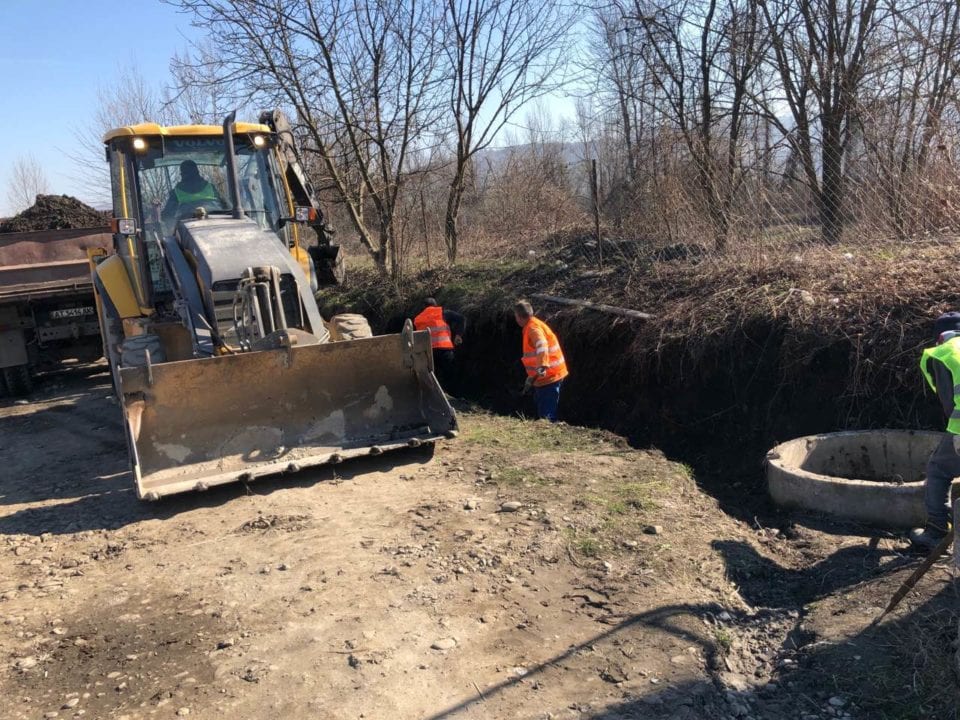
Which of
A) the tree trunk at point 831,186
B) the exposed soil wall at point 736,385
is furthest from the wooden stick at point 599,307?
the tree trunk at point 831,186

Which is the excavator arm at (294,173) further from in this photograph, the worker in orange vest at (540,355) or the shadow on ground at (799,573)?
the shadow on ground at (799,573)

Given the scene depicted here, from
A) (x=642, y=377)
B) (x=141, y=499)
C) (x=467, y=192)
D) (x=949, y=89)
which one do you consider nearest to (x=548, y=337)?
(x=642, y=377)

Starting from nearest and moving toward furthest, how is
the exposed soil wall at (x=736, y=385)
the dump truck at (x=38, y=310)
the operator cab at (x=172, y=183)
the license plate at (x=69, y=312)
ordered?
the exposed soil wall at (x=736, y=385) < the operator cab at (x=172, y=183) < the dump truck at (x=38, y=310) < the license plate at (x=69, y=312)

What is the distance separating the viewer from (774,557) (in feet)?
15.3

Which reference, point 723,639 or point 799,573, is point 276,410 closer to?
point 723,639

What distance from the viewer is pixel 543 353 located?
7680 mm

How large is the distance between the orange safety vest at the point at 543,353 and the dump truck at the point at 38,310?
21.1 feet

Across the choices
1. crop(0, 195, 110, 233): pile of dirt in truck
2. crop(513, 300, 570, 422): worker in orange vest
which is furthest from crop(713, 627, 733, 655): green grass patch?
crop(0, 195, 110, 233): pile of dirt in truck

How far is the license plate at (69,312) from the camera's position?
33.2 feet

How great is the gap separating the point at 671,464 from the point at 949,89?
6.35m

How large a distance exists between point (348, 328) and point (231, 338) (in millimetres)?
1482

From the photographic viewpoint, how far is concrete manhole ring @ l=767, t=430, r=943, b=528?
489cm

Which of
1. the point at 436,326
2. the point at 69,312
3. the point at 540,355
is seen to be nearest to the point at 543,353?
the point at 540,355

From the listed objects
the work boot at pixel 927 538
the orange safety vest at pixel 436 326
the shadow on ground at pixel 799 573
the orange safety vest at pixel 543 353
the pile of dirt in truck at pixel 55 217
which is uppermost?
the pile of dirt in truck at pixel 55 217
